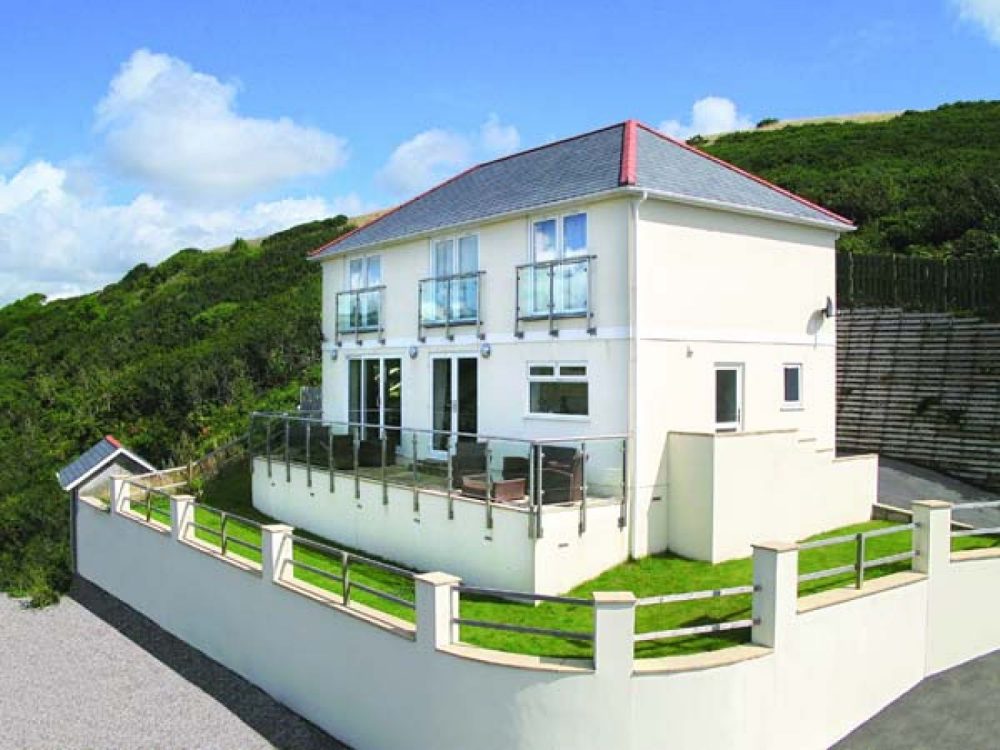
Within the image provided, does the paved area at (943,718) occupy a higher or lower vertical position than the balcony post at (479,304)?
lower

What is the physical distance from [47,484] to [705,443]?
62.5 ft

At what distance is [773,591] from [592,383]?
196 inches

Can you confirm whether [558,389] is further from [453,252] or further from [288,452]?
[288,452]

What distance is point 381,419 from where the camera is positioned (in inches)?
703

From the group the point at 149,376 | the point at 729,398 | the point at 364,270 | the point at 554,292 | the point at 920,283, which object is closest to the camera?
the point at 554,292

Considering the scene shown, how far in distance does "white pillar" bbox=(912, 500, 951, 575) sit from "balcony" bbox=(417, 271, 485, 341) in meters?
7.77

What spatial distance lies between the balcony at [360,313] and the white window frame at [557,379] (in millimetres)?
4862

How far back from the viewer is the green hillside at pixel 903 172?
32094 millimetres

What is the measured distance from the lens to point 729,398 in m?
14.0

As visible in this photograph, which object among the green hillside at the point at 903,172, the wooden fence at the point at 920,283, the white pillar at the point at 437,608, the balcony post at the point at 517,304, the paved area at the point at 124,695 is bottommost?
the paved area at the point at 124,695

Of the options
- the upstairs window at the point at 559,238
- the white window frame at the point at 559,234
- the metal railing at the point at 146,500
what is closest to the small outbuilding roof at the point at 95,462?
the metal railing at the point at 146,500

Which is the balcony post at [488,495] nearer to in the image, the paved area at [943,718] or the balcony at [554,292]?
the balcony at [554,292]

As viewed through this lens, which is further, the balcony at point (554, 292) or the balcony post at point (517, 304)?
the balcony post at point (517, 304)

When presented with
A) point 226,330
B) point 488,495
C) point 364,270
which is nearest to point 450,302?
point 364,270
